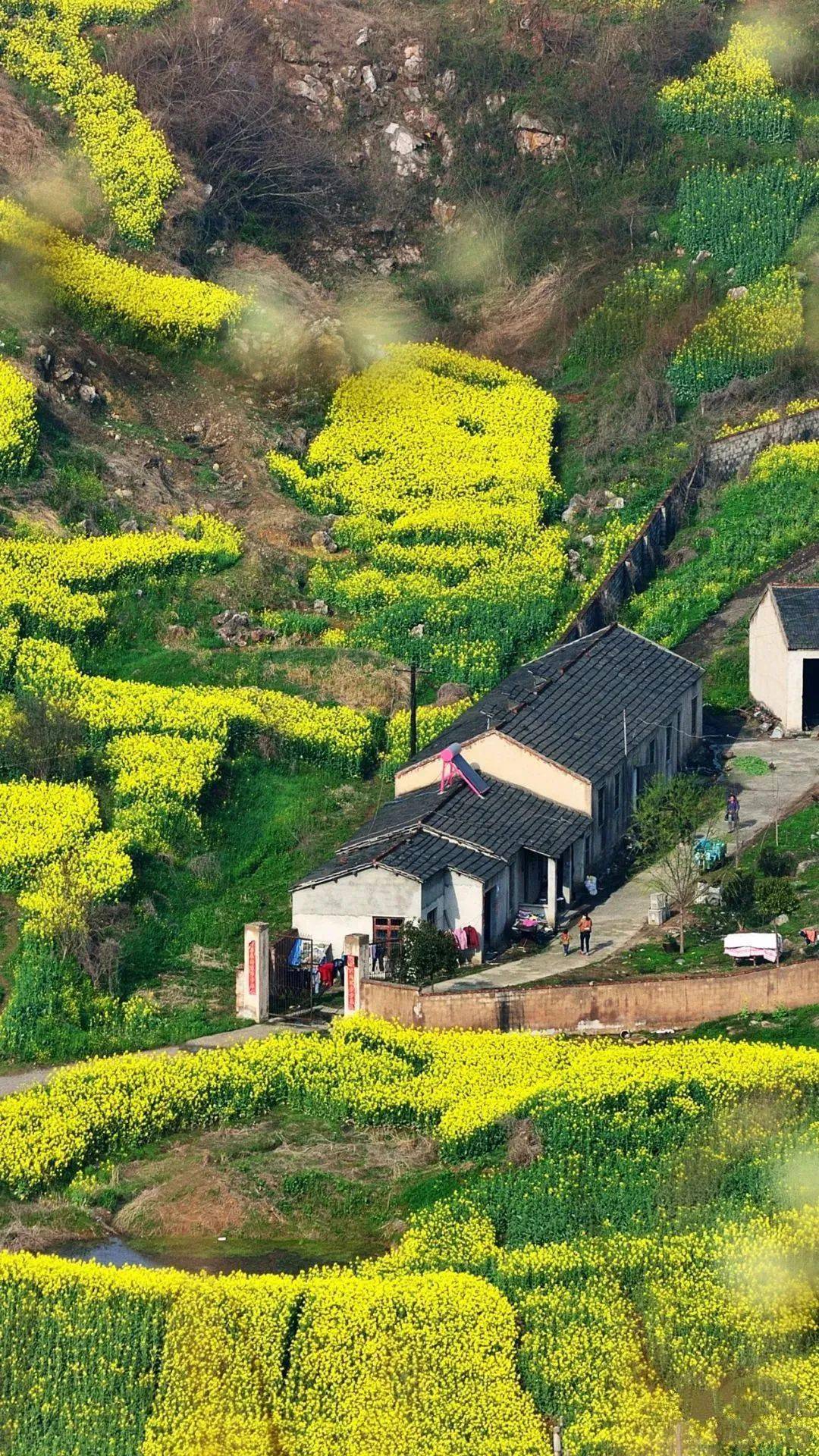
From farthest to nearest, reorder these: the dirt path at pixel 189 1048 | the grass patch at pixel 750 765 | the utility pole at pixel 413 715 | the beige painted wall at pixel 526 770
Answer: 1. the utility pole at pixel 413 715
2. the grass patch at pixel 750 765
3. the beige painted wall at pixel 526 770
4. the dirt path at pixel 189 1048

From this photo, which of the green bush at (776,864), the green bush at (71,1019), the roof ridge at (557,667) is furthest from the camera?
the roof ridge at (557,667)

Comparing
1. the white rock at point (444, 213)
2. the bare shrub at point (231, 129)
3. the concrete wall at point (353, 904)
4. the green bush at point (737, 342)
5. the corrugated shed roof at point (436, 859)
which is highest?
the bare shrub at point (231, 129)

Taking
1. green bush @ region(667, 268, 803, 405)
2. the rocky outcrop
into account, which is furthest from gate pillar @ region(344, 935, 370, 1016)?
the rocky outcrop

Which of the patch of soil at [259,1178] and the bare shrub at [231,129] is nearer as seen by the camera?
the patch of soil at [259,1178]

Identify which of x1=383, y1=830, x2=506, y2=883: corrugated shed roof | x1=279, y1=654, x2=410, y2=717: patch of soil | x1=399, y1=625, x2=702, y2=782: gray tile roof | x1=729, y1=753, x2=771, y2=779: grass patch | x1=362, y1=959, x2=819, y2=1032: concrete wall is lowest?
x1=362, y1=959, x2=819, y2=1032: concrete wall

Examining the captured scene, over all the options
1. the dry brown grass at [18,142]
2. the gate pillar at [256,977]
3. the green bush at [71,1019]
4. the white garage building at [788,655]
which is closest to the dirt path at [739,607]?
the white garage building at [788,655]

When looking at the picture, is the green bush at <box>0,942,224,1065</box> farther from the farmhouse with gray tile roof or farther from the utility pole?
the utility pole

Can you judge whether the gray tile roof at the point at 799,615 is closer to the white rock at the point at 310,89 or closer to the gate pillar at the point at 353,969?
the gate pillar at the point at 353,969
